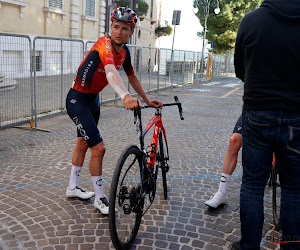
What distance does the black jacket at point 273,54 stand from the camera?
214 centimetres

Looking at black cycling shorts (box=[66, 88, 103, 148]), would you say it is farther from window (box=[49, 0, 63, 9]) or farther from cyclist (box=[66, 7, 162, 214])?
window (box=[49, 0, 63, 9])

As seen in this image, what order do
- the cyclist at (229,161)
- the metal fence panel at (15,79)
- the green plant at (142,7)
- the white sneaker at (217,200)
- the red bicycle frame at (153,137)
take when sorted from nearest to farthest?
the red bicycle frame at (153,137), the cyclist at (229,161), the white sneaker at (217,200), the metal fence panel at (15,79), the green plant at (142,7)

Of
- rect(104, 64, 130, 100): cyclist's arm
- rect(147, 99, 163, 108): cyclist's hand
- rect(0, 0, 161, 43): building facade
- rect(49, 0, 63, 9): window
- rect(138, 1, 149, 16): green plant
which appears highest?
rect(138, 1, 149, 16): green plant

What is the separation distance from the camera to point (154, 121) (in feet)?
11.5

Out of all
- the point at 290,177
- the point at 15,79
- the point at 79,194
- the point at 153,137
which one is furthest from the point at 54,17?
the point at 290,177

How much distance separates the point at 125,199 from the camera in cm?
296

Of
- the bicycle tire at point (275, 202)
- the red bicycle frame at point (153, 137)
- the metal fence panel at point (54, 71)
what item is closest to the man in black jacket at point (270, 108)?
the bicycle tire at point (275, 202)

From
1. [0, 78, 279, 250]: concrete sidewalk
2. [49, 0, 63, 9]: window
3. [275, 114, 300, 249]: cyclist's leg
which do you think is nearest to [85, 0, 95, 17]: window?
[49, 0, 63, 9]: window

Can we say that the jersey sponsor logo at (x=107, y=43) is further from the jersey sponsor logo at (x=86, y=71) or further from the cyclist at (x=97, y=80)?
the jersey sponsor logo at (x=86, y=71)

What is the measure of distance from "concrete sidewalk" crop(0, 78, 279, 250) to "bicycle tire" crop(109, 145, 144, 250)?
0.59ft

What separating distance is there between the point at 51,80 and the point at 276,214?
6120 mm

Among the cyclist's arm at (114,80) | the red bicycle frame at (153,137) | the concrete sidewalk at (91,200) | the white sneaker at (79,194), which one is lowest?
the concrete sidewalk at (91,200)

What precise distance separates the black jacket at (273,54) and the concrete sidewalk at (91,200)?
1441 mm

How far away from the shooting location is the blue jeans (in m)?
2.29
